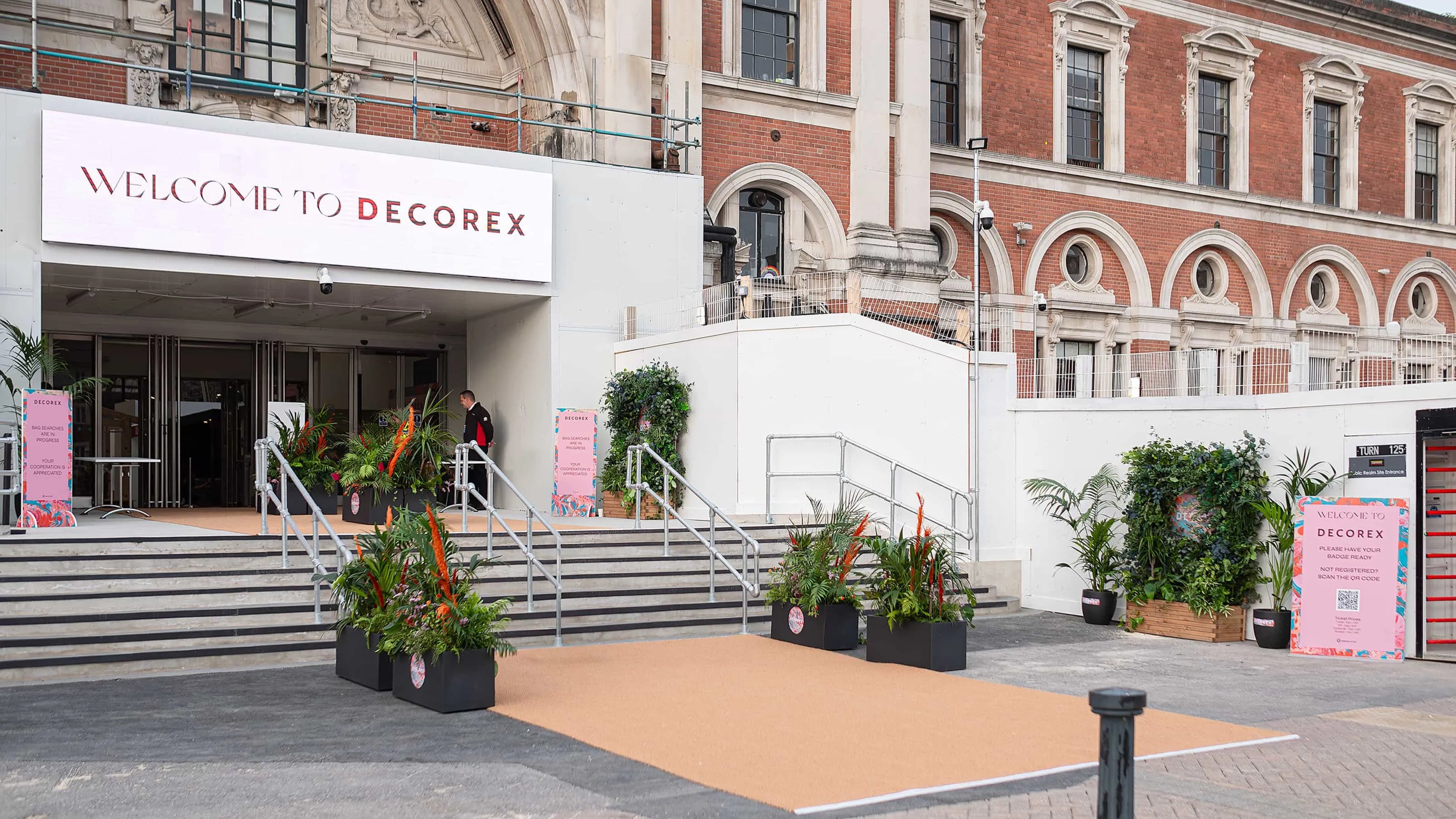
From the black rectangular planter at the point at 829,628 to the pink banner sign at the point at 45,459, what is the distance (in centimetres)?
746

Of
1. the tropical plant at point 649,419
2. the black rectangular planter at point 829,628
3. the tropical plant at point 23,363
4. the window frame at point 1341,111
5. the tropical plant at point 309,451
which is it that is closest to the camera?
the black rectangular planter at point 829,628

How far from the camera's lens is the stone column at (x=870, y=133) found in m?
21.5

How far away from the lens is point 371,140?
15859mm

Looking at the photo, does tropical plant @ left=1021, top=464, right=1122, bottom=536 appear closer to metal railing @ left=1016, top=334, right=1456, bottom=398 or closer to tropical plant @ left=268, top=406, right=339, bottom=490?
metal railing @ left=1016, top=334, right=1456, bottom=398

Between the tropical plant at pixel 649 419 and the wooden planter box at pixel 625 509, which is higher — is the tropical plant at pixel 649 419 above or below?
above

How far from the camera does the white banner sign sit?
1405 centimetres

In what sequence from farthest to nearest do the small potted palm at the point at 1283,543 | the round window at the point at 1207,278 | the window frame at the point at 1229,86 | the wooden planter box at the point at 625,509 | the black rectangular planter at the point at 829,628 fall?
the round window at the point at 1207,278
the window frame at the point at 1229,86
the wooden planter box at the point at 625,509
the small potted palm at the point at 1283,543
the black rectangular planter at the point at 829,628

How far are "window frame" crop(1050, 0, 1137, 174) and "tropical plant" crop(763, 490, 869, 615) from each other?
16.3m

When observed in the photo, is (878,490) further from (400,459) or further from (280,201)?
(280,201)

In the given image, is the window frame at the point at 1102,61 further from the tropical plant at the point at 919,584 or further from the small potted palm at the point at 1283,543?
the tropical plant at the point at 919,584

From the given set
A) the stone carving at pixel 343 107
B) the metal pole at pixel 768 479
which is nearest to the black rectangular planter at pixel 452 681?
the metal pole at pixel 768 479

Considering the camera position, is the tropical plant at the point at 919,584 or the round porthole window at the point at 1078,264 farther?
the round porthole window at the point at 1078,264

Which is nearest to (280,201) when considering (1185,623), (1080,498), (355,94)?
(355,94)

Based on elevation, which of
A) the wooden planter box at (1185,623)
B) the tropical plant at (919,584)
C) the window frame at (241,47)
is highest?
the window frame at (241,47)
